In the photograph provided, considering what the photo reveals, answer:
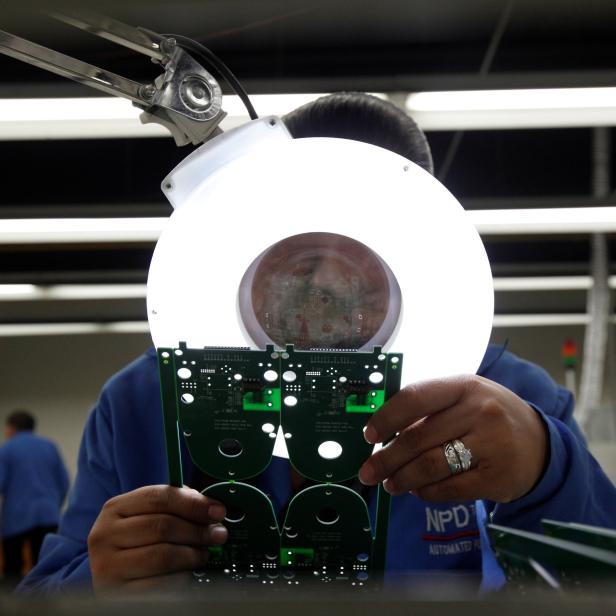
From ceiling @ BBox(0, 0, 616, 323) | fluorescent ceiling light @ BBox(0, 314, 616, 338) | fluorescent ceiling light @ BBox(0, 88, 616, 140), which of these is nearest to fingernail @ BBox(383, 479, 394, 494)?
ceiling @ BBox(0, 0, 616, 323)

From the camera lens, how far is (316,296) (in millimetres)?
663

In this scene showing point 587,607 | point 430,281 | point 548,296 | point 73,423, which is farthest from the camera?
point 73,423

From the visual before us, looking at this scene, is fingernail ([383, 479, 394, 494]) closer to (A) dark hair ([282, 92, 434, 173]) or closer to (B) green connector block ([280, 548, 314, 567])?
(B) green connector block ([280, 548, 314, 567])

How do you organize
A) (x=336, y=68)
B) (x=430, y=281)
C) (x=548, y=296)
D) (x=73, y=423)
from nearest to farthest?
(x=430, y=281)
(x=336, y=68)
(x=548, y=296)
(x=73, y=423)

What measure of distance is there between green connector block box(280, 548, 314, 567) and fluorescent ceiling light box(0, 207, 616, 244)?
3057mm

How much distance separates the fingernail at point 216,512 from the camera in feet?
2.00

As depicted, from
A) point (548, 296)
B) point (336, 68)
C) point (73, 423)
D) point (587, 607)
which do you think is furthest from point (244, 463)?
point (73, 423)

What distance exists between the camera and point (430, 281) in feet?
1.96

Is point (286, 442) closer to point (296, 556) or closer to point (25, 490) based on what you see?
point (296, 556)

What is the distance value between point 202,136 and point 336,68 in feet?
9.85

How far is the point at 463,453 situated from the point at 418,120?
2.31m

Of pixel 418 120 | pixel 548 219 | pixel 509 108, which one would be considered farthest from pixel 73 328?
pixel 509 108

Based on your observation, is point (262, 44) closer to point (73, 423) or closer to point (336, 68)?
point (336, 68)

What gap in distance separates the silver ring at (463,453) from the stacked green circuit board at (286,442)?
0.07m
